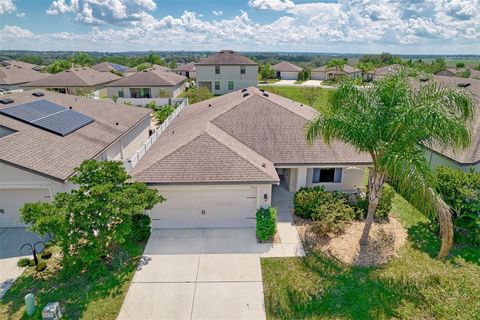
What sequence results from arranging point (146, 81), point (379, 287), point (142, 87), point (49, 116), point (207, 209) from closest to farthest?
point (379, 287) < point (207, 209) < point (49, 116) < point (142, 87) < point (146, 81)

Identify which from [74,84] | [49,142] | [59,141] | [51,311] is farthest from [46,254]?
[74,84]

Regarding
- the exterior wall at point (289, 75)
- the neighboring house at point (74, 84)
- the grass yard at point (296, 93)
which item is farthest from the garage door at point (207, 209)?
the exterior wall at point (289, 75)

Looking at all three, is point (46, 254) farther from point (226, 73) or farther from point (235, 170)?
point (226, 73)

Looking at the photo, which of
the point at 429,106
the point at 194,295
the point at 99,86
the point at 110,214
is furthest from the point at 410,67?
the point at 99,86

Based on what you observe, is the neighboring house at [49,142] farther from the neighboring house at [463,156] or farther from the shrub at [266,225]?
the neighboring house at [463,156]

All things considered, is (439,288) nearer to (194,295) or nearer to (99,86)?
(194,295)
